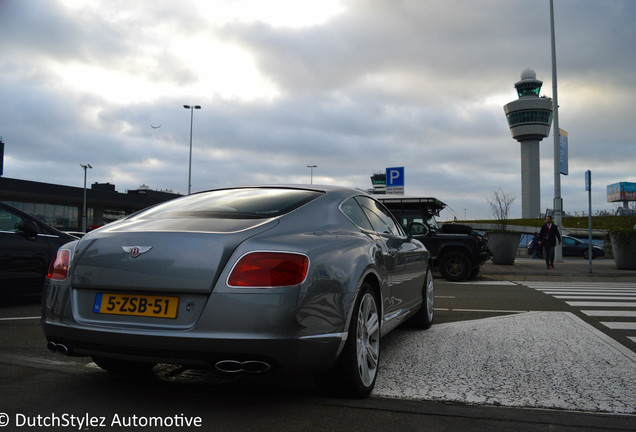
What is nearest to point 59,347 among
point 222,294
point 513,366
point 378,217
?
point 222,294

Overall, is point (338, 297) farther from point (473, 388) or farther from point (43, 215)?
point (43, 215)

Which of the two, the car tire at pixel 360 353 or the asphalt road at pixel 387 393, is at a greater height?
the car tire at pixel 360 353

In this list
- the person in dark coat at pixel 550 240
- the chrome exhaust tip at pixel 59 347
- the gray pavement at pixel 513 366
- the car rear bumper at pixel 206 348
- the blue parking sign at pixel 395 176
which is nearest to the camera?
the car rear bumper at pixel 206 348

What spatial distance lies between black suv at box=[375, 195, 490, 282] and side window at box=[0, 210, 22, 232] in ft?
27.3

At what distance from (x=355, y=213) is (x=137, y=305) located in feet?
6.15

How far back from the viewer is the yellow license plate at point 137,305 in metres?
2.90

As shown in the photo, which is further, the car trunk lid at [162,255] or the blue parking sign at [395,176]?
the blue parking sign at [395,176]

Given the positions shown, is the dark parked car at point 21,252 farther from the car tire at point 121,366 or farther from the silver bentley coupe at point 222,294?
the silver bentley coupe at point 222,294

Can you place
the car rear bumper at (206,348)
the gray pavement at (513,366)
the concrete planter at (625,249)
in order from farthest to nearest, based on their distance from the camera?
the concrete planter at (625,249) → the gray pavement at (513,366) → the car rear bumper at (206,348)

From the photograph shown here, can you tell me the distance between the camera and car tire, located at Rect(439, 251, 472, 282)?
13.2 m

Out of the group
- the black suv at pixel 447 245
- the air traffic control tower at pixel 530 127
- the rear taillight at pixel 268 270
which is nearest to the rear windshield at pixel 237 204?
the rear taillight at pixel 268 270

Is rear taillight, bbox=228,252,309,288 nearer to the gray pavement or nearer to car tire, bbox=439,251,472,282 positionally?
the gray pavement

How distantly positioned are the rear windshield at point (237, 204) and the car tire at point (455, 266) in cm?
1003

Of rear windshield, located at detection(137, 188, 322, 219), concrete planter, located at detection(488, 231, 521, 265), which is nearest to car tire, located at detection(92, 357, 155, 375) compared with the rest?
rear windshield, located at detection(137, 188, 322, 219)
